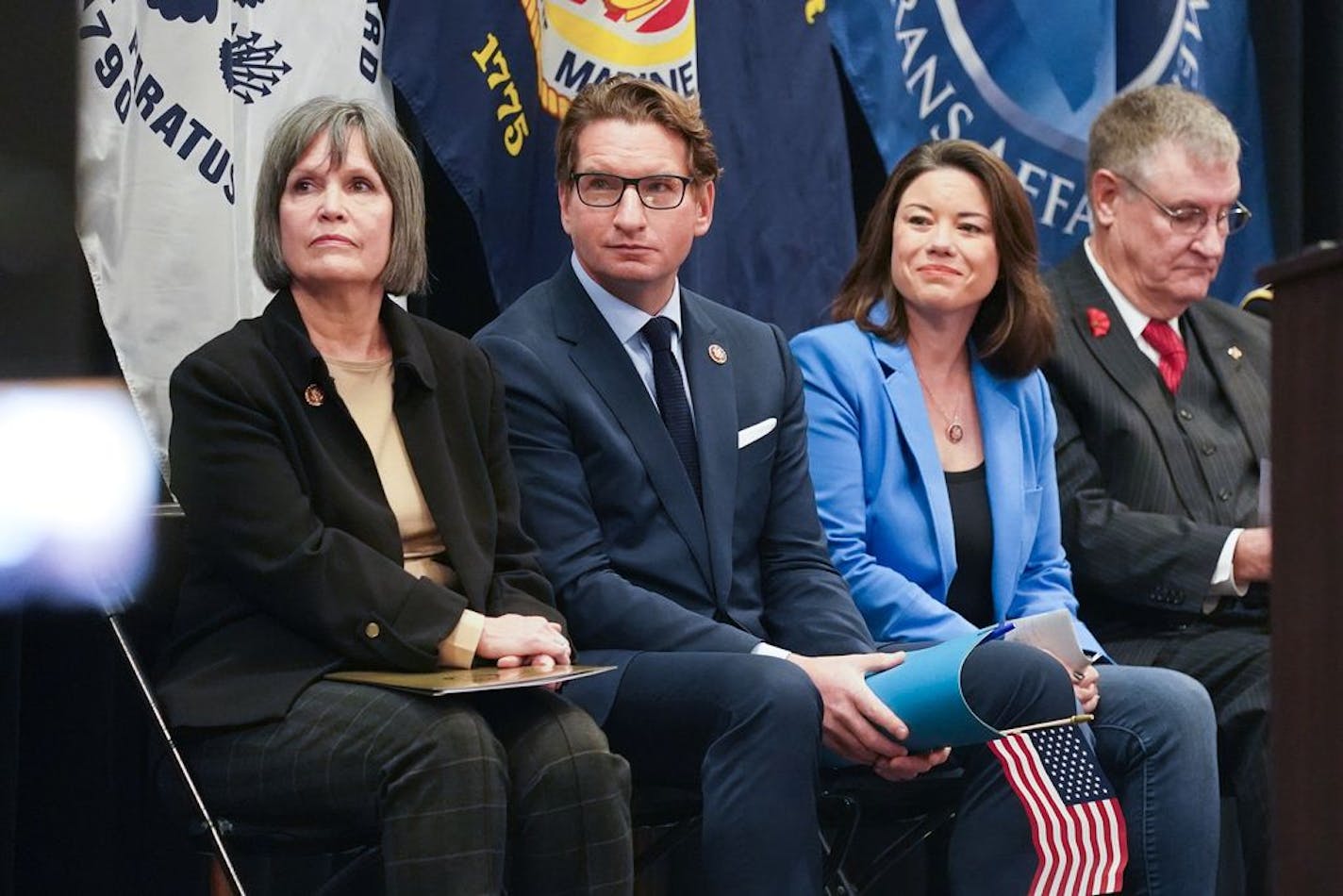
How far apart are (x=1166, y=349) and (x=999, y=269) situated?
1.76 feet

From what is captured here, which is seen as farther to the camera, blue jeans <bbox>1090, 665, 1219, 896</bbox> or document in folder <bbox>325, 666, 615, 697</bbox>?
blue jeans <bbox>1090, 665, 1219, 896</bbox>

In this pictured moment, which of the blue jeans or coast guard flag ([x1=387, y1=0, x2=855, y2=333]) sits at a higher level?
coast guard flag ([x1=387, y1=0, x2=855, y2=333])

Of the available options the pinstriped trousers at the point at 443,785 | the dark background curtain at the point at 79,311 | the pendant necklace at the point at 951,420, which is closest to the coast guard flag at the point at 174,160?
the dark background curtain at the point at 79,311

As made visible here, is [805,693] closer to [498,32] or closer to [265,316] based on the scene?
[265,316]

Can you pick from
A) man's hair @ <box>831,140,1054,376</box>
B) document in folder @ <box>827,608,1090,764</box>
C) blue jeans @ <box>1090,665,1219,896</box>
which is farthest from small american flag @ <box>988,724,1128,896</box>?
man's hair @ <box>831,140,1054,376</box>

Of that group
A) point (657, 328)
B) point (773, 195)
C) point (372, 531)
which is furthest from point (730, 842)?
point (773, 195)

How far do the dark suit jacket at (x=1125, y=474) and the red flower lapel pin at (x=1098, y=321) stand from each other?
11mm

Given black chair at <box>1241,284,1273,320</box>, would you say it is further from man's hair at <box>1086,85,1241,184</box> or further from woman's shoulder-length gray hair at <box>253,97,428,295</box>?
woman's shoulder-length gray hair at <box>253,97,428,295</box>

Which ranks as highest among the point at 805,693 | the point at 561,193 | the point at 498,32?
the point at 498,32

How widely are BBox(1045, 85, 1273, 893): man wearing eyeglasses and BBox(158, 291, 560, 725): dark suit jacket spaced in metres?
1.45

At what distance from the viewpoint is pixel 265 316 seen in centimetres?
336

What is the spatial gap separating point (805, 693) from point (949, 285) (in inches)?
45.2

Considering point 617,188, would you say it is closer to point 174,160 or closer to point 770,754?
point 174,160

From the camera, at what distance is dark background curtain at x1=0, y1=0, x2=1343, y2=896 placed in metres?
1.29
